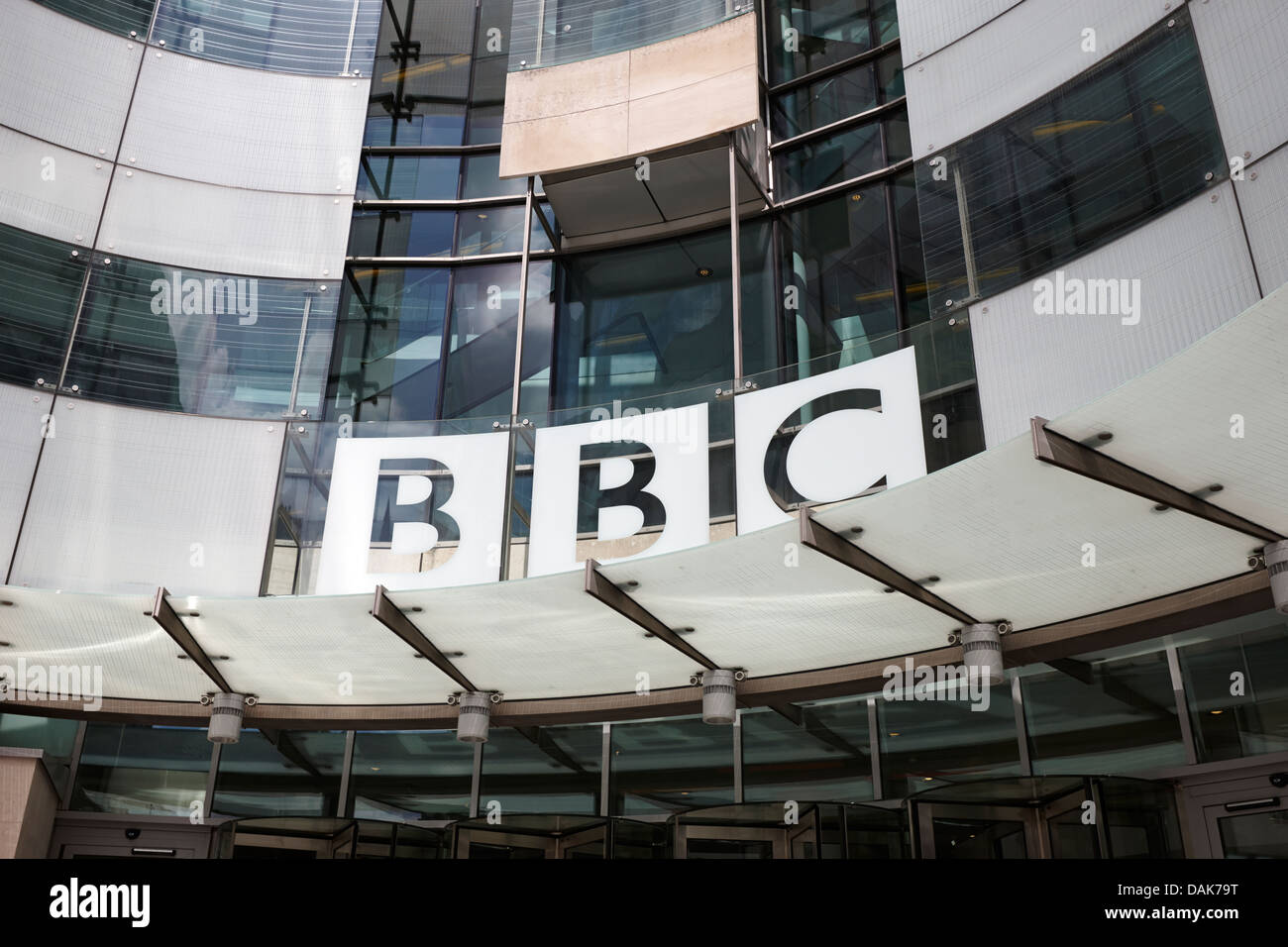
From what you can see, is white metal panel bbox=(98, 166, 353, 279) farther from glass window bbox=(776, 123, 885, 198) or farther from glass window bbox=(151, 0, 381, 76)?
glass window bbox=(776, 123, 885, 198)

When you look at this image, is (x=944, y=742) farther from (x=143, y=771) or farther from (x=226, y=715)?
(x=143, y=771)

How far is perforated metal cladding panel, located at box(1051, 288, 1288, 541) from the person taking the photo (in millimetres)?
4660

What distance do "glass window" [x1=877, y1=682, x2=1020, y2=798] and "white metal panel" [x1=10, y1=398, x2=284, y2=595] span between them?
566cm

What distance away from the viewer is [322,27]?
1340 cm

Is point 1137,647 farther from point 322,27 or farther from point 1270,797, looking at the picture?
point 322,27

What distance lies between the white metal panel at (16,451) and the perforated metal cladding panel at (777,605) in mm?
5990

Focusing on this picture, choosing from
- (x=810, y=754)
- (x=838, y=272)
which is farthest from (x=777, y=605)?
(x=838, y=272)

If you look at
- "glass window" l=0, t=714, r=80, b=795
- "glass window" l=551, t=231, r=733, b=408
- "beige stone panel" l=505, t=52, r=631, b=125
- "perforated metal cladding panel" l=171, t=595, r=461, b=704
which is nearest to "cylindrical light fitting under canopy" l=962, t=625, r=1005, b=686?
"perforated metal cladding panel" l=171, t=595, r=461, b=704

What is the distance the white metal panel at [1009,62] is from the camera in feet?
30.1

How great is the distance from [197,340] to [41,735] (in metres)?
3.96

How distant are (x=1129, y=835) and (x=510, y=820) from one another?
15.5 ft

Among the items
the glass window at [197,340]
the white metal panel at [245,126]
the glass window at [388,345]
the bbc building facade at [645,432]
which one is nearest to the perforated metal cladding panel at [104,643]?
the bbc building facade at [645,432]

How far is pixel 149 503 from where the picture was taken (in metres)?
10.2

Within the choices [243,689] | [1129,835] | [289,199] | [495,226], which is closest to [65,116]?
[289,199]
